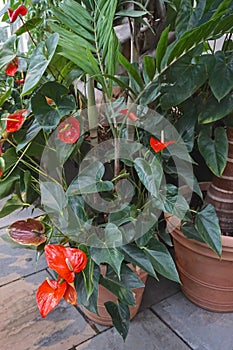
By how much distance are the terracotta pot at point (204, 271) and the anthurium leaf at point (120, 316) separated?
29cm

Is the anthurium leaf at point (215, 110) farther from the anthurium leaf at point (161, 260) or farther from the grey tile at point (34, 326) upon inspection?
the grey tile at point (34, 326)

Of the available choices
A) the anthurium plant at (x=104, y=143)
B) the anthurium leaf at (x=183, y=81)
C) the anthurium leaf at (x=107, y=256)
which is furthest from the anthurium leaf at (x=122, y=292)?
the anthurium leaf at (x=183, y=81)

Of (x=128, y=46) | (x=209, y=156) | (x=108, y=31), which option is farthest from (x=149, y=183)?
(x=128, y=46)

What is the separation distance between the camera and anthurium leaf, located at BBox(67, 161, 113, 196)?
2.68 feet

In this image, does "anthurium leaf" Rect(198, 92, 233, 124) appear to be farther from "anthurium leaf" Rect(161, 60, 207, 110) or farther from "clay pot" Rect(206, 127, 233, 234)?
"clay pot" Rect(206, 127, 233, 234)

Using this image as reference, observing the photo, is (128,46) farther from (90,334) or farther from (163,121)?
(90,334)

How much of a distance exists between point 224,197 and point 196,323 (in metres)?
0.44

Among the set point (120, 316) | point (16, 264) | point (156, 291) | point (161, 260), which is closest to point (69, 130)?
point (161, 260)

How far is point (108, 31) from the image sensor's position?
772 millimetres

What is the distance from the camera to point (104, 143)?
0.99 meters

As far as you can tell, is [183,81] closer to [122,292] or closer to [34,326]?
[122,292]

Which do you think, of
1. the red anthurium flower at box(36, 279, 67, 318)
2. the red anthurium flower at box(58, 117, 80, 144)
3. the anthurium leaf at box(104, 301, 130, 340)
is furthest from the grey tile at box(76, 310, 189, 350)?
the red anthurium flower at box(58, 117, 80, 144)

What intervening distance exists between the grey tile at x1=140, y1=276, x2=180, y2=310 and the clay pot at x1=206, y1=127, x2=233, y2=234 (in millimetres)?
341

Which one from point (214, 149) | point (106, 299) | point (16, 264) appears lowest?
point (16, 264)
